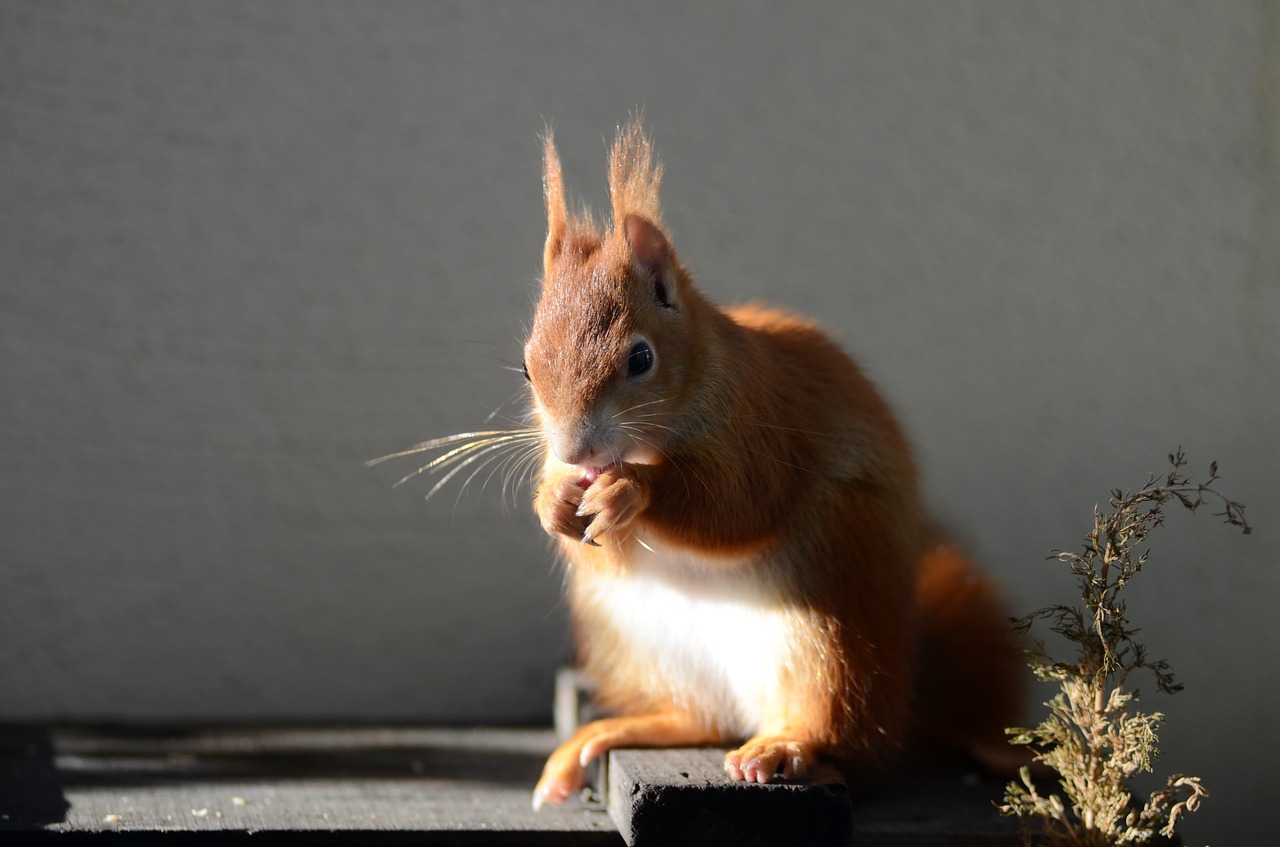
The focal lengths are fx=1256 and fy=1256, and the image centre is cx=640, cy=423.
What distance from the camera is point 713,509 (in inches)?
71.3

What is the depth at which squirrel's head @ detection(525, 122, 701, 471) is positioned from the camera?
1692 mm

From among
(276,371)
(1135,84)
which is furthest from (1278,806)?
(276,371)

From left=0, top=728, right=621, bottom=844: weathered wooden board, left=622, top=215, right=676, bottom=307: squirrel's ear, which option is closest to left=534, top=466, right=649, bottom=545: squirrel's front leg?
left=622, top=215, right=676, bottom=307: squirrel's ear

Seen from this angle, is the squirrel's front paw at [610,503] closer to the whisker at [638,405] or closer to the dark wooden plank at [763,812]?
the whisker at [638,405]

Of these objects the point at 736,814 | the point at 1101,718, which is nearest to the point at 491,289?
the point at 736,814

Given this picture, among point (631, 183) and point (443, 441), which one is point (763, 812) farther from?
point (631, 183)

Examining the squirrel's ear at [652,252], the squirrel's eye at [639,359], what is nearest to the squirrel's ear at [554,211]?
the squirrel's ear at [652,252]

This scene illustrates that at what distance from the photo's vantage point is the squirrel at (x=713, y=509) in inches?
68.7

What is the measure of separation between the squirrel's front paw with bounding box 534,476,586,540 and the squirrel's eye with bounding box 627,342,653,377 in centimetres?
18

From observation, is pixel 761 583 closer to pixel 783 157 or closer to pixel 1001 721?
pixel 1001 721

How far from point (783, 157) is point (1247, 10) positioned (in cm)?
108

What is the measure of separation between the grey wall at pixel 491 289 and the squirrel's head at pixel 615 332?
91cm

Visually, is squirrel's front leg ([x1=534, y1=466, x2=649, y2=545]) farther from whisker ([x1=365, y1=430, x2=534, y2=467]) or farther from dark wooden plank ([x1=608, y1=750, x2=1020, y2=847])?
dark wooden plank ([x1=608, y1=750, x2=1020, y2=847])

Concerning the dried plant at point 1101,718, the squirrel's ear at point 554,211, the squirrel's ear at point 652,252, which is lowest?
the dried plant at point 1101,718
